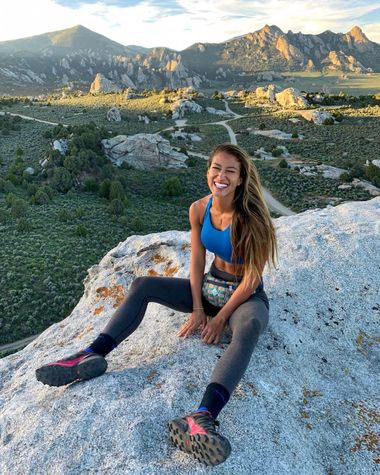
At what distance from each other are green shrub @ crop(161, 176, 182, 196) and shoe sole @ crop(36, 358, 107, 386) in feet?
130

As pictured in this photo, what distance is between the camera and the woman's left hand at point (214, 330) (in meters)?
5.54

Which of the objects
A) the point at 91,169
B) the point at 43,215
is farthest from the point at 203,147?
the point at 43,215

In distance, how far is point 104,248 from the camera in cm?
2870

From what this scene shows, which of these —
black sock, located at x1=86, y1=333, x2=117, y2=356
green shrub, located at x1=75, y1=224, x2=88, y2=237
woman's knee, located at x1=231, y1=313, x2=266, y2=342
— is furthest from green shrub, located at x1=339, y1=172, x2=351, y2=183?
black sock, located at x1=86, y1=333, x2=117, y2=356

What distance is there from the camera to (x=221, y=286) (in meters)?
5.82

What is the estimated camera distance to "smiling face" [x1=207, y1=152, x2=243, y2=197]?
5.31m

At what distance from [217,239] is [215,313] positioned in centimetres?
128

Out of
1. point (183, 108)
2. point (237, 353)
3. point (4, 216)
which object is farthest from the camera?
point (183, 108)

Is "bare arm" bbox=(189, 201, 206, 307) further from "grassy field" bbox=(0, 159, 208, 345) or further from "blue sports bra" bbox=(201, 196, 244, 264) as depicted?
"grassy field" bbox=(0, 159, 208, 345)

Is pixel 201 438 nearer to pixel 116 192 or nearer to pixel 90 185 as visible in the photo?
pixel 116 192

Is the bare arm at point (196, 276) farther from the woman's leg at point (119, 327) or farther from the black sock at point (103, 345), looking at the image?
the black sock at point (103, 345)

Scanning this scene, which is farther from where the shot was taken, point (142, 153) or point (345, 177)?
point (142, 153)

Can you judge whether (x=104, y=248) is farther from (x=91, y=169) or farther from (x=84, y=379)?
(x=84, y=379)

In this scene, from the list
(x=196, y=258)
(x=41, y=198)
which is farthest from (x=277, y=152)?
(x=196, y=258)
